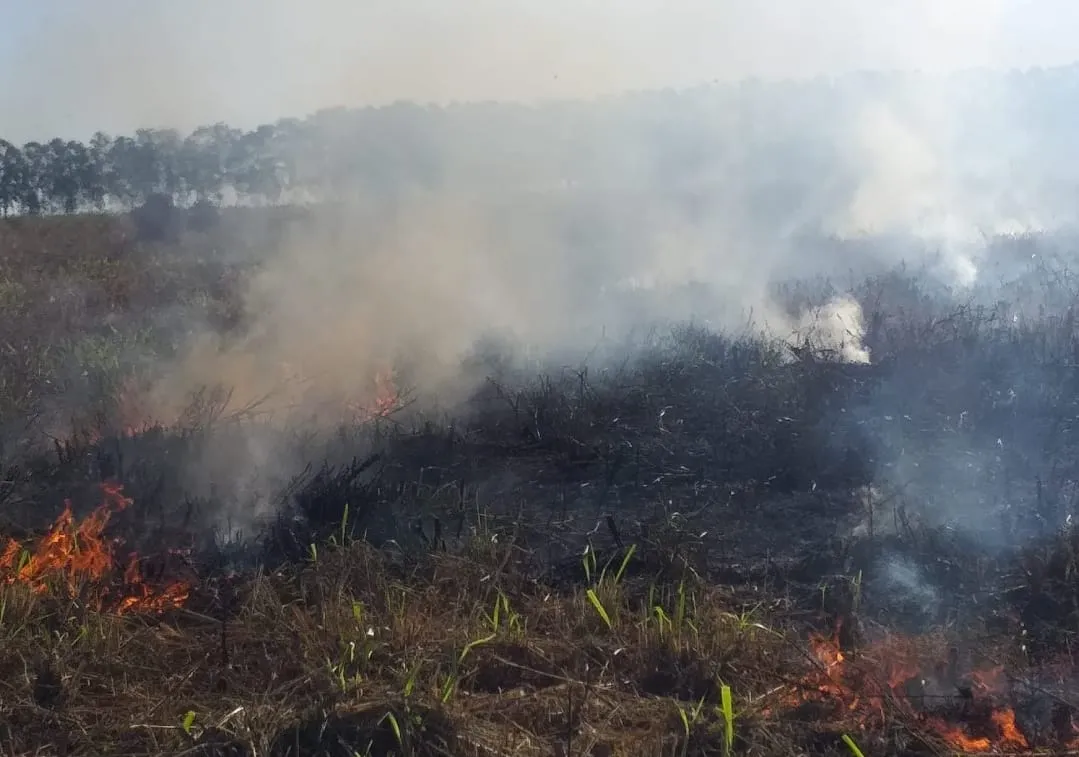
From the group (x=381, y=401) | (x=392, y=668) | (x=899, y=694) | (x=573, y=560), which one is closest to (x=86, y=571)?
(x=392, y=668)

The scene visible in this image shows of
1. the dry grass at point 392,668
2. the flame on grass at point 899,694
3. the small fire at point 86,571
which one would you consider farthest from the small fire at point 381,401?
the flame on grass at point 899,694

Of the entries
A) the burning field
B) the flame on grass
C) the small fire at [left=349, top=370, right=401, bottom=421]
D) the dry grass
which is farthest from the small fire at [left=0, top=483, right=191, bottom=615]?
the flame on grass

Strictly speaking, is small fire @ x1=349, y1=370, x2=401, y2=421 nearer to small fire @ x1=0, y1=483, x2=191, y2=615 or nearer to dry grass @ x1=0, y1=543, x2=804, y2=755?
small fire @ x1=0, y1=483, x2=191, y2=615

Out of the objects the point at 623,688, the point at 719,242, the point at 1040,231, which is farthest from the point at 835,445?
the point at 1040,231

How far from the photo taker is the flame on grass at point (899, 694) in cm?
372

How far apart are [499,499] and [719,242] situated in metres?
9.81

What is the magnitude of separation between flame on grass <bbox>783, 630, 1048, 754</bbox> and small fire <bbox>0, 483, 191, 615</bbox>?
141 inches

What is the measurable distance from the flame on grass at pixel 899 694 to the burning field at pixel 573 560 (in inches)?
0.6

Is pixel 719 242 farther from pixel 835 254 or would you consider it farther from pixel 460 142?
pixel 460 142

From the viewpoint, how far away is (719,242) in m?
15.1

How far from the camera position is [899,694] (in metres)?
3.95

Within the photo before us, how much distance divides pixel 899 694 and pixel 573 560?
A: 2100mm

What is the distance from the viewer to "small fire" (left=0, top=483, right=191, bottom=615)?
5039 millimetres

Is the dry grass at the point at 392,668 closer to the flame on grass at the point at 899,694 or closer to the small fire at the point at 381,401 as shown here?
the flame on grass at the point at 899,694
